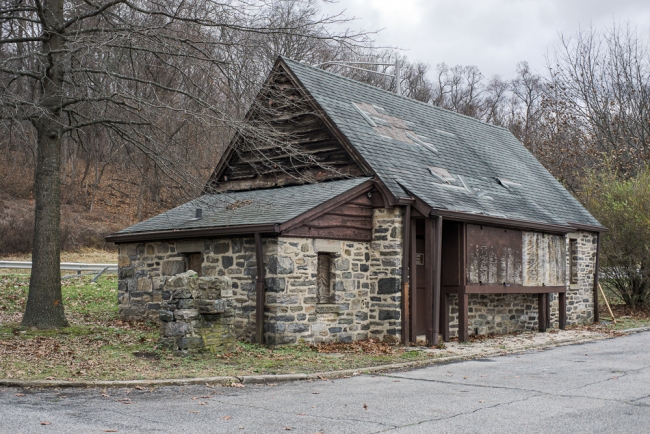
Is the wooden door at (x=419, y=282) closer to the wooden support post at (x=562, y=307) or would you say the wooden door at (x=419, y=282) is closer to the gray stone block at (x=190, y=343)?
the gray stone block at (x=190, y=343)

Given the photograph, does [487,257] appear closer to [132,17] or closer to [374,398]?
[374,398]

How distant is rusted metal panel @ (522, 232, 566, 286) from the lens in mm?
16594

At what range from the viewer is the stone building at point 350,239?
13.0 meters

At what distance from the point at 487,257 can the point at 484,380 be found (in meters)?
5.84

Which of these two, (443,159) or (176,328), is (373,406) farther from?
(443,159)

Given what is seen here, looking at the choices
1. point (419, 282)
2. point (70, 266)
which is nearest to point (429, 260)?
point (419, 282)

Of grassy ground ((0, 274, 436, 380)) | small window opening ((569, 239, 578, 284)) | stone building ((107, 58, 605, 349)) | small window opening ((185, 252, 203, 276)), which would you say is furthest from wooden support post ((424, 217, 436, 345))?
small window opening ((569, 239, 578, 284))

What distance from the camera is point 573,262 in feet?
66.8

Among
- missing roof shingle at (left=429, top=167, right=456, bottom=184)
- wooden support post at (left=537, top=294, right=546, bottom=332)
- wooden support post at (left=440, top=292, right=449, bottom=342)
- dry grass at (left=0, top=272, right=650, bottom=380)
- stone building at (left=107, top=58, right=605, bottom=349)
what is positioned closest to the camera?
dry grass at (left=0, top=272, right=650, bottom=380)

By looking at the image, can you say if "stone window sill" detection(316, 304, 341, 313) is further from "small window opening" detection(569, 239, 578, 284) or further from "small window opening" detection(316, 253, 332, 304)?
"small window opening" detection(569, 239, 578, 284)

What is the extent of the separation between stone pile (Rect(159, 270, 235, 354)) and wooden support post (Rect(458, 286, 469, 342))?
17.8 ft

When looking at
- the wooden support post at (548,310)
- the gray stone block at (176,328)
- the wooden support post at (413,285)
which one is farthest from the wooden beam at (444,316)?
the gray stone block at (176,328)

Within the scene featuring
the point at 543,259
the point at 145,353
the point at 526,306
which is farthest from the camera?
the point at 526,306

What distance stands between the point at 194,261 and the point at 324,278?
9.77 feet
